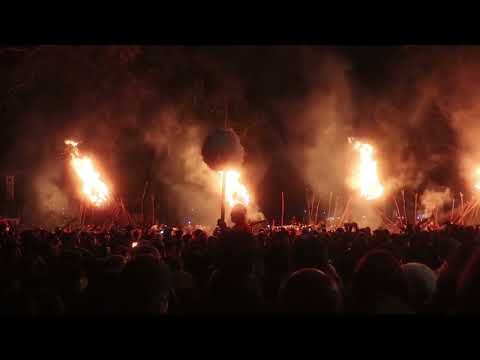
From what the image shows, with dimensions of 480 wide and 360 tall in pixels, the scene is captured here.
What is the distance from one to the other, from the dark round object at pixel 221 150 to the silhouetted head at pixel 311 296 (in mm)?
7357

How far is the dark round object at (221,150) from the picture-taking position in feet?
32.9

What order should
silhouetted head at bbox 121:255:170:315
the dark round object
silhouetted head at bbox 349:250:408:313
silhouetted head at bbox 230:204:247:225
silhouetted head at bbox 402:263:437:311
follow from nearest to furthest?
silhouetted head at bbox 349:250:408:313 → silhouetted head at bbox 121:255:170:315 → silhouetted head at bbox 402:263:437:311 → silhouetted head at bbox 230:204:247:225 → the dark round object

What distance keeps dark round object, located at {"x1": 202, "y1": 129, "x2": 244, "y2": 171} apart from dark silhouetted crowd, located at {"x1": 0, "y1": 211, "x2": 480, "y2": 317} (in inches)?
82.9

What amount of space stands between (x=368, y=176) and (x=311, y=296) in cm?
1647

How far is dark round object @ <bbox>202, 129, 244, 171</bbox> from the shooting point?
32.9 feet

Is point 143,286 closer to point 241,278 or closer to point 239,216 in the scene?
point 241,278

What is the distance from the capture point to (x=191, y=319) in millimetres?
1580

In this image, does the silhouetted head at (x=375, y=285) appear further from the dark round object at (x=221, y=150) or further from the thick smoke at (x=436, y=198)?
the thick smoke at (x=436, y=198)

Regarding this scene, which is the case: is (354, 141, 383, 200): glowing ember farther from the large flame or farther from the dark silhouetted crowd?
the dark silhouetted crowd

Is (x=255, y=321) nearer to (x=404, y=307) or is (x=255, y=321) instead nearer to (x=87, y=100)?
(x=404, y=307)

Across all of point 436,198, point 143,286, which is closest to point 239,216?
point 143,286

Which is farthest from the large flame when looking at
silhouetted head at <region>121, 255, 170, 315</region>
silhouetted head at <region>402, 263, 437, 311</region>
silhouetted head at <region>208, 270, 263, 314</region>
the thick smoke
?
silhouetted head at <region>208, 270, 263, 314</region>

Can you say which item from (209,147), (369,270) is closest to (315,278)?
(369,270)

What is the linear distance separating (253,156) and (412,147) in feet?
19.1
